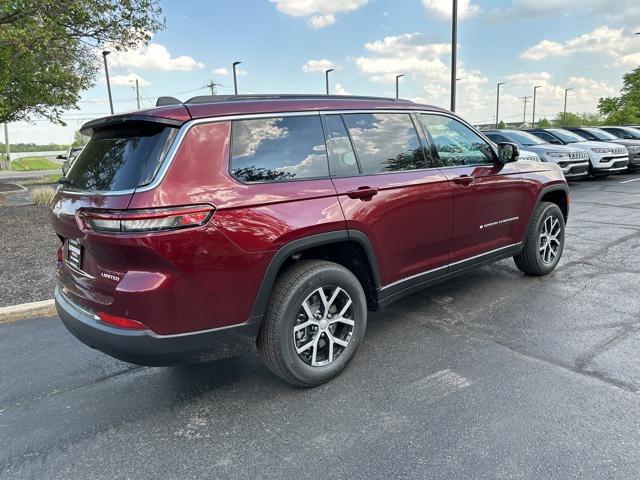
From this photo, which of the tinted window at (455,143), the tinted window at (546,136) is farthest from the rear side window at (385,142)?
the tinted window at (546,136)

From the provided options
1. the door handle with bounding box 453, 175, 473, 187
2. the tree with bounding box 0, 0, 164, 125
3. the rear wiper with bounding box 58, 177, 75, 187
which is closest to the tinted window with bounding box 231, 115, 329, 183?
the rear wiper with bounding box 58, 177, 75, 187

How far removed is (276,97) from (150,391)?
2.17m

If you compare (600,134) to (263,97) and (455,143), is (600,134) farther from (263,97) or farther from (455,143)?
(263,97)

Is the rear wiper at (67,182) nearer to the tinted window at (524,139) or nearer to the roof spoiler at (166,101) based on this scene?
the roof spoiler at (166,101)

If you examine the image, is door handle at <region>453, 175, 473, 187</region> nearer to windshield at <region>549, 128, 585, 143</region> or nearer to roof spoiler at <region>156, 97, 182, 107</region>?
roof spoiler at <region>156, 97, 182, 107</region>

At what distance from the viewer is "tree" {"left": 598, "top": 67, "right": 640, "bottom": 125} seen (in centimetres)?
4266

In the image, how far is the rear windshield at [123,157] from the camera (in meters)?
2.52

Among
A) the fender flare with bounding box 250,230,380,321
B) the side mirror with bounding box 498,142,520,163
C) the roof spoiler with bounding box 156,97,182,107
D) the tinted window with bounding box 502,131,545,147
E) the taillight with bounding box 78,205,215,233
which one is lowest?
the fender flare with bounding box 250,230,380,321

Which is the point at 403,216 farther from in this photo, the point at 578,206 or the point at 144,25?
the point at 144,25

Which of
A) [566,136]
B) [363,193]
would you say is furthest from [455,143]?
[566,136]

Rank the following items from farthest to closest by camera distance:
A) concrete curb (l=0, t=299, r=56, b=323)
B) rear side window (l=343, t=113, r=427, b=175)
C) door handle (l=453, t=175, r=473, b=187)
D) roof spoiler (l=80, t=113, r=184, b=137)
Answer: concrete curb (l=0, t=299, r=56, b=323) → door handle (l=453, t=175, r=473, b=187) → rear side window (l=343, t=113, r=427, b=175) → roof spoiler (l=80, t=113, r=184, b=137)

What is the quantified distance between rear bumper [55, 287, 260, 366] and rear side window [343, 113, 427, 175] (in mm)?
1456

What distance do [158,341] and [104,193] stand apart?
87cm

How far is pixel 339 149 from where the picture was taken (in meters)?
3.23
